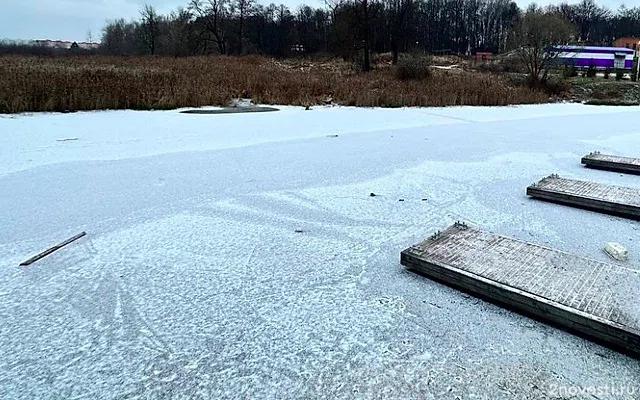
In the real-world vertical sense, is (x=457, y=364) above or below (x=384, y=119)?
below

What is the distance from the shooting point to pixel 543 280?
4.68ft

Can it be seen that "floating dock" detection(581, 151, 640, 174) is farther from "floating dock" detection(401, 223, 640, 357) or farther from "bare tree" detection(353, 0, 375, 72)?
"bare tree" detection(353, 0, 375, 72)

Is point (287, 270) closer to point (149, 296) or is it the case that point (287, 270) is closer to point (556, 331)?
point (149, 296)

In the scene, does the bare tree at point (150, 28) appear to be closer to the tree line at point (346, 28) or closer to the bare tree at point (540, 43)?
the tree line at point (346, 28)

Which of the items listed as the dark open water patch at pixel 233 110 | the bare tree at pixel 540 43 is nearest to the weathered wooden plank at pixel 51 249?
the dark open water patch at pixel 233 110

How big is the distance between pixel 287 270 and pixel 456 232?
0.76 metres

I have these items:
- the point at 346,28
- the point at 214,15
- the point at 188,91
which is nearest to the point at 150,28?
the point at 214,15

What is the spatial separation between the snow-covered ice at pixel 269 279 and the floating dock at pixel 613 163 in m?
0.15

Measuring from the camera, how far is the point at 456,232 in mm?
1879

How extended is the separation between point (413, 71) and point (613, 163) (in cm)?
1103

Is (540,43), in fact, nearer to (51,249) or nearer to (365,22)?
(365,22)

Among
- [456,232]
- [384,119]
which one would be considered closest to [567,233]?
[456,232]

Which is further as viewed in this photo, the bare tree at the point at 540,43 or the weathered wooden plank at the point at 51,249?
the bare tree at the point at 540,43

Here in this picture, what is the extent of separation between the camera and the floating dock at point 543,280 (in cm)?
121
